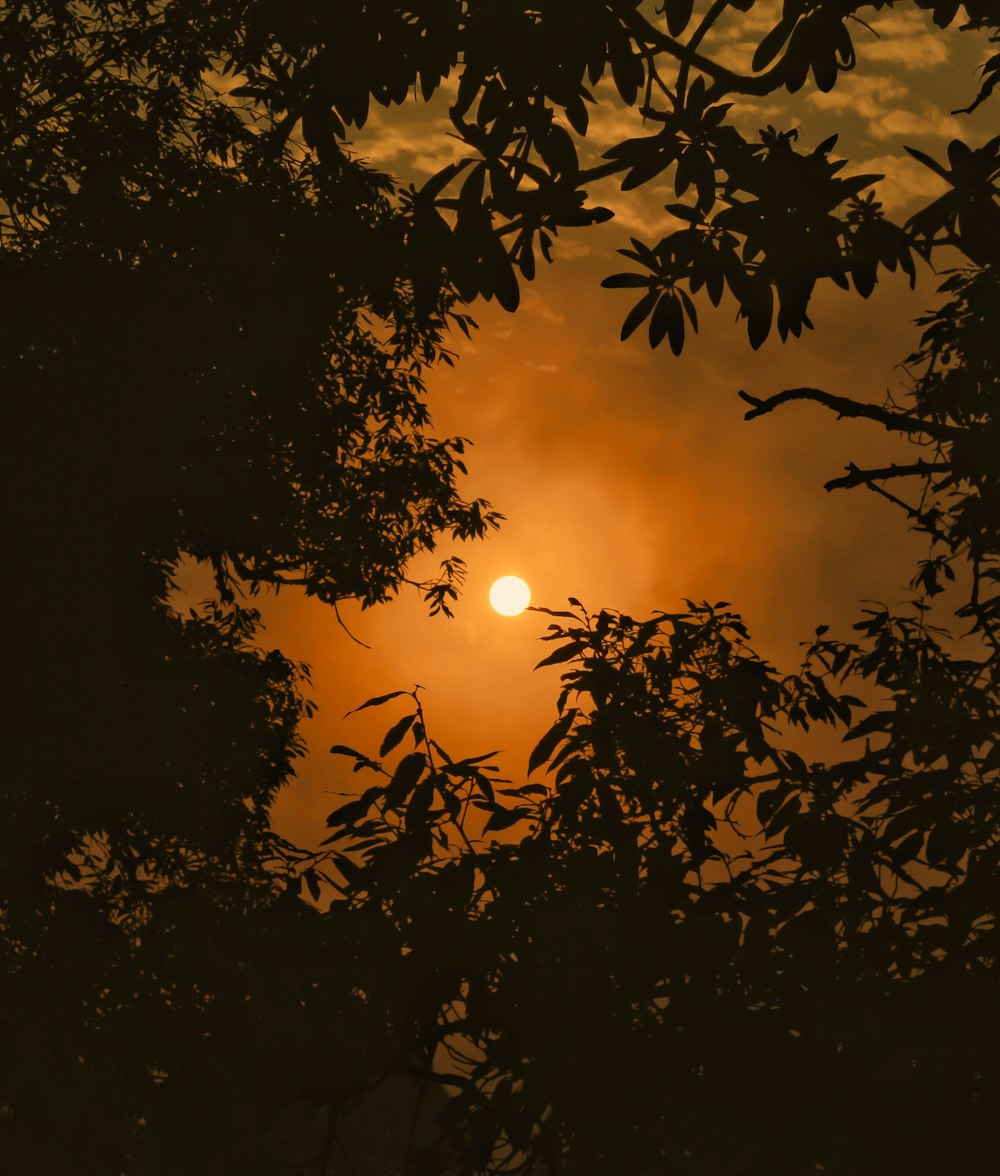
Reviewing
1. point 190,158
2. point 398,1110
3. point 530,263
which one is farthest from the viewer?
point 398,1110

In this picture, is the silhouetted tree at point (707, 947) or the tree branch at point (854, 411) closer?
the silhouetted tree at point (707, 947)

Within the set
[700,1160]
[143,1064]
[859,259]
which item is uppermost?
[859,259]

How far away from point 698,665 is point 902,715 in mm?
769

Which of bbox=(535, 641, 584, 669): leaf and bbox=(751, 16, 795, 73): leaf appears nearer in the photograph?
bbox=(751, 16, 795, 73): leaf

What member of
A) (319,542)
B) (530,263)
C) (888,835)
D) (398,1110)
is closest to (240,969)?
(888,835)

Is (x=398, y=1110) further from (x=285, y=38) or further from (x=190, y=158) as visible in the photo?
(x=285, y=38)

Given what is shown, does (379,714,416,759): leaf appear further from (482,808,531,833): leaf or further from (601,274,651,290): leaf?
(601,274,651,290): leaf

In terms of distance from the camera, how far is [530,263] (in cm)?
379

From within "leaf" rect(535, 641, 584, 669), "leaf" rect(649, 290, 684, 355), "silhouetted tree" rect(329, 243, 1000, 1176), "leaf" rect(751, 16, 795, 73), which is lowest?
"silhouetted tree" rect(329, 243, 1000, 1176)

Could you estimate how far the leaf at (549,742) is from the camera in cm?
366

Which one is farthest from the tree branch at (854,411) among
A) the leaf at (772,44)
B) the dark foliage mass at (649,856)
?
the leaf at (772,44)

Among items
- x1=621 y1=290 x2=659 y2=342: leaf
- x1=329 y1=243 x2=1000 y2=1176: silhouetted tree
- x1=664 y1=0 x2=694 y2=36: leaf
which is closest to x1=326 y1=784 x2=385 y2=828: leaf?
x1=329 y1=243 x2=1000 y2=1176: silhouetted tree

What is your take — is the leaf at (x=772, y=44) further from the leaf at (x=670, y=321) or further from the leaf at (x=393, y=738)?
the leaf at (x=393, y=738)

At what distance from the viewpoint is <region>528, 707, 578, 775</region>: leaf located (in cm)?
366
